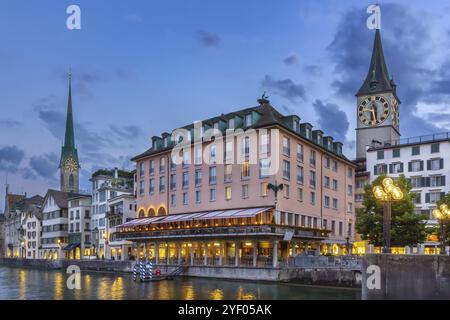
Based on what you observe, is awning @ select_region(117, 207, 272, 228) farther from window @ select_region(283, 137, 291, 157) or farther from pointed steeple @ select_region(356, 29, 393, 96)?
pointed steeple @ select_region(356, 29, 393, 96)

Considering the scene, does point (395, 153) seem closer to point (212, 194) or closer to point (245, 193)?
point (245, 193)

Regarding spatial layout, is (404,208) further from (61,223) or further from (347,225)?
(61,223)

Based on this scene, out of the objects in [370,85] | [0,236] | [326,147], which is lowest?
[0,236]

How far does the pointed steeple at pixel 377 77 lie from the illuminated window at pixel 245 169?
66662mm

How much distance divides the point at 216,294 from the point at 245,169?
24797mm

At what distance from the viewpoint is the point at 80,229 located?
12038 centimetres

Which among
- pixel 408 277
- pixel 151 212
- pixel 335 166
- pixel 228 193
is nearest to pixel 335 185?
pixel 335 166

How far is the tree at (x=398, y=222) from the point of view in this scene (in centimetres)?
6062

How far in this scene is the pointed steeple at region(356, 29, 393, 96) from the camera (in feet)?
425

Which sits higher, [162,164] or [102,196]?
[162,164]

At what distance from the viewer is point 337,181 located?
8581 cm

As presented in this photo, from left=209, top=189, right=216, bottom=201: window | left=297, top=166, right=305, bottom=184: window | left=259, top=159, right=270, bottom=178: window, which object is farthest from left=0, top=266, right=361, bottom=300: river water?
left=297, top=166, right=305, bottom=184: window
